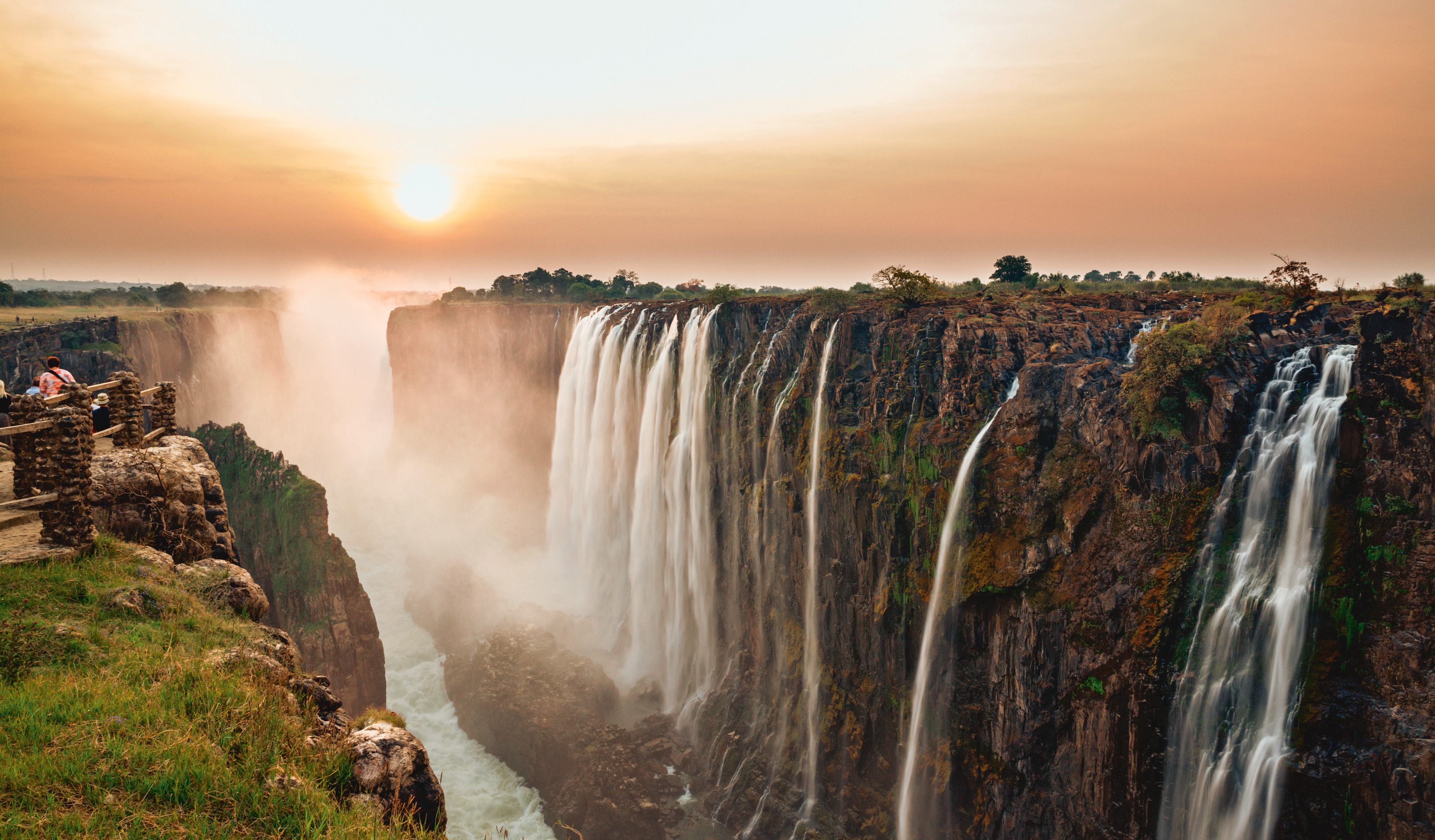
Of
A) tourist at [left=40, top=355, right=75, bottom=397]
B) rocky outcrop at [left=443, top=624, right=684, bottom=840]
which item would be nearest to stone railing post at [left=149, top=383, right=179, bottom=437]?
tourist at [left=40, top=355, right=75, bottom=397]

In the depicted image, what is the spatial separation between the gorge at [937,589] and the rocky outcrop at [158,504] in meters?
15.4

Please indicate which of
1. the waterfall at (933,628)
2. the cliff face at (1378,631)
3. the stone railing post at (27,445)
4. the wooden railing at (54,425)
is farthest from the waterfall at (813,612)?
the stone railing post at (27,445)

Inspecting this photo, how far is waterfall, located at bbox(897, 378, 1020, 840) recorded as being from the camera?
18.1m

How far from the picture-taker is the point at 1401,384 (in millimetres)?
12344

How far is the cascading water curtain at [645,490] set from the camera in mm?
28828

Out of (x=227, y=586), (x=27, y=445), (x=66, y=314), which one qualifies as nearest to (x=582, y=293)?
(x=66, y=314)

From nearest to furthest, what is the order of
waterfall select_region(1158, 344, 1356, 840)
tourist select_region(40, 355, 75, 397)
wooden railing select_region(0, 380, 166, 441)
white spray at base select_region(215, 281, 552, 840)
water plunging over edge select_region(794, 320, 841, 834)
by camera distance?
wooden railing select_region(0, 380, 166, 441), tourist select_region(40, 355, 75, 397), waterfall select_region(1158, 344, 1356, 840), water plunging over edge select_region(794, 320, 841, 834), white spray at base select_region(215, 281, 552, 840)

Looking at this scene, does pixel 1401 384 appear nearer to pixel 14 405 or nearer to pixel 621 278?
pixel 14 405

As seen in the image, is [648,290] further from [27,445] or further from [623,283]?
[27,445]

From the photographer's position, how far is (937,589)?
1844cm

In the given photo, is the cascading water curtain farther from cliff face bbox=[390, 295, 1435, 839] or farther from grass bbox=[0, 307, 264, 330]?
grass bbox=[0, 307, 264, 330]

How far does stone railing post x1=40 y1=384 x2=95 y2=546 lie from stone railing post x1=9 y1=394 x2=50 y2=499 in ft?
1.23

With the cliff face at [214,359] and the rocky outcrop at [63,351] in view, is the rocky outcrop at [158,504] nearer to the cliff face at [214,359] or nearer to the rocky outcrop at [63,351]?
the rocky outcrop at [63,351]

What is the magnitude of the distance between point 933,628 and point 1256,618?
744 cm
